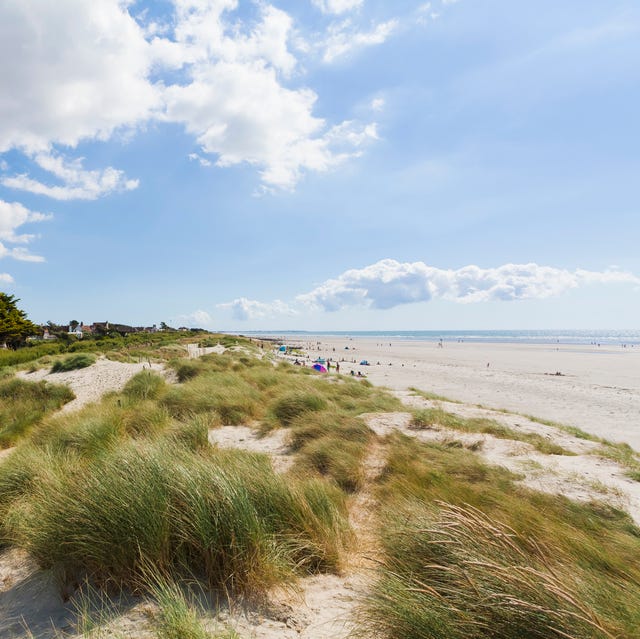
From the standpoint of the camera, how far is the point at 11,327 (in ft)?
130

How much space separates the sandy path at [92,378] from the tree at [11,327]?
96.8 ft

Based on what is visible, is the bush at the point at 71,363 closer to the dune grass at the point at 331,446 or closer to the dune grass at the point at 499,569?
the dune grass at the point at 331,446

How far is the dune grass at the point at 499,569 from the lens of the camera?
1.71 meters

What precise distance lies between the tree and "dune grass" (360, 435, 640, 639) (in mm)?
48993

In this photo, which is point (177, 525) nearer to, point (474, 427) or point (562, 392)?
point (474, 427)

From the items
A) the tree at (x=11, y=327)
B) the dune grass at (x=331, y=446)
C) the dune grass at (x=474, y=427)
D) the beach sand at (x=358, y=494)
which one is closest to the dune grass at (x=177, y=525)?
the beach sand at (x=358, y=494)

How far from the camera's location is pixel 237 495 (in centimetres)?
288

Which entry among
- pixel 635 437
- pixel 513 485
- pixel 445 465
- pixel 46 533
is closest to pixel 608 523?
pixel 513 485

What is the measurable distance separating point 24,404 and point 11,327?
3874 cm

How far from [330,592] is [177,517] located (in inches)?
50.4

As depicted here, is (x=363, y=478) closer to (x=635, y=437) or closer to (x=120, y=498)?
(x=120, y=498)

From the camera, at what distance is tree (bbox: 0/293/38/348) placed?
130ft

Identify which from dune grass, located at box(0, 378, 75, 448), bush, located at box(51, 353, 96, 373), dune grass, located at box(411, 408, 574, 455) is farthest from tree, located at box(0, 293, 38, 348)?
dune grass, located at box(411, 408, 574, 455)

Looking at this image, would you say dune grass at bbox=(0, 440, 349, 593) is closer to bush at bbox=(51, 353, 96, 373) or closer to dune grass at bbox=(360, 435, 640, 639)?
dune grass at bbox=(360, 435, 640, 639)
